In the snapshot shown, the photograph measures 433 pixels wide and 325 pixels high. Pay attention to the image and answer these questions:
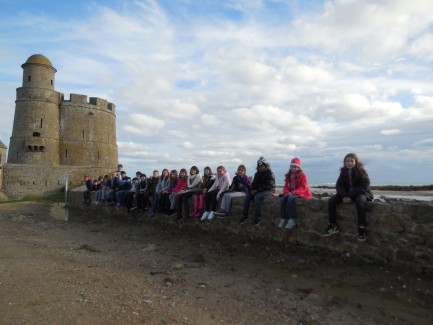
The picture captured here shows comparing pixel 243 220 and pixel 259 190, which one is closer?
pixel 259 190

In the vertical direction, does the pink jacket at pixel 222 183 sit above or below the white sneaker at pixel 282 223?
above

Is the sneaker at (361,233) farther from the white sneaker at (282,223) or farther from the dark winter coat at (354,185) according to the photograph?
the white sneaker at (282,223)

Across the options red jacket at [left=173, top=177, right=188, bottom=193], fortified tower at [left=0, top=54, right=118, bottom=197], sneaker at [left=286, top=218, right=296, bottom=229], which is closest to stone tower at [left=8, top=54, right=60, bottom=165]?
fortified tower at [left=0, top=54, right=118, bottom=197]

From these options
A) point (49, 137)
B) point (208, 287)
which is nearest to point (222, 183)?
point (208, 287)

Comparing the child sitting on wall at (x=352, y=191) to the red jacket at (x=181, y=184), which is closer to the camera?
the child sitting on wall at (x=352, y=191)

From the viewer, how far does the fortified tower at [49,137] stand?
36.2 m

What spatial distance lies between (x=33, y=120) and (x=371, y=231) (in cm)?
3948

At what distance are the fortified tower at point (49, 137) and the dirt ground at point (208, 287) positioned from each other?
32.2 metres

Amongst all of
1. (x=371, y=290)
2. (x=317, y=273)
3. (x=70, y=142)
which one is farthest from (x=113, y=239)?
(x=70, y=142)

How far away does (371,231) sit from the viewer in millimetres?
5406

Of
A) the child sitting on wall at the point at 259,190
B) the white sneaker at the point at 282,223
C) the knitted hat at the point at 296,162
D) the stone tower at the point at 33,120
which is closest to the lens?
the white sneaker at the point at 282,223

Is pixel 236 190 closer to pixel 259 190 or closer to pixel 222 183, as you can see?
pixel 222 183

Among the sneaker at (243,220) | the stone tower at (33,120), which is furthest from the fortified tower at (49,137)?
the sneaker at (243,220)

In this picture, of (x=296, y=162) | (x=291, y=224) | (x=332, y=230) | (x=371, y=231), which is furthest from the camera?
(x=296, y=162)
